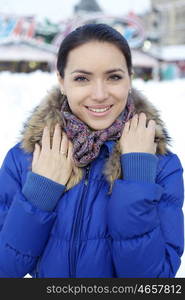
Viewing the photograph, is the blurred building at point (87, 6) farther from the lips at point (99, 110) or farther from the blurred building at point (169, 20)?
the lips at point (99, 110)

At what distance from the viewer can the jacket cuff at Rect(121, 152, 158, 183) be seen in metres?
1.40

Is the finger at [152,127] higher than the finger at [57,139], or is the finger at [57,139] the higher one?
the finger at [152,127]

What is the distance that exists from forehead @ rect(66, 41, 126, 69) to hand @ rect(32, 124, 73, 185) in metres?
0.28

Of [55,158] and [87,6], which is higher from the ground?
[87,6]

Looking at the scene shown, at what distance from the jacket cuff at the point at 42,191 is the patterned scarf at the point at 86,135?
138 mm

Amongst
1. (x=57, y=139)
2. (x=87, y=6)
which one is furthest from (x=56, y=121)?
(x=87, y=6)

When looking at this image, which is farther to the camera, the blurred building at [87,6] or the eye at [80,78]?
the blurred building at [87,6]

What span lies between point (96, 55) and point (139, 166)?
44cm

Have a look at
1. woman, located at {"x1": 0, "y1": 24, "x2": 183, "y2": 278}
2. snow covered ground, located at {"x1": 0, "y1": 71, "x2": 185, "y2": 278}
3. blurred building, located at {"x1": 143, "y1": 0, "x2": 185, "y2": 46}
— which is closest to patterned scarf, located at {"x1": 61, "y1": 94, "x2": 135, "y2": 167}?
woman, located at {"x1": 0, "y1": 24, "x2": 183, "y2": 278}

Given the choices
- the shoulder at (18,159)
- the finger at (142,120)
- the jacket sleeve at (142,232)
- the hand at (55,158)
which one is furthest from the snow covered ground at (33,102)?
the jacket sleeve at (142,232)

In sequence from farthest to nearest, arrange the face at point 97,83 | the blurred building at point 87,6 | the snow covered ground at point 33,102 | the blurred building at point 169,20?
the blurred building at point 169,20 < the blurred building at point 87,6 < the snow covered ground at point 33,102 < the face at point 97,83

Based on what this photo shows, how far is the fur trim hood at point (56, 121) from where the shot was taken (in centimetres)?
150

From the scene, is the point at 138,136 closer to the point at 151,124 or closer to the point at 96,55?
the point at 151,124

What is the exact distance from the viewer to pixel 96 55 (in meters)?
1.43
